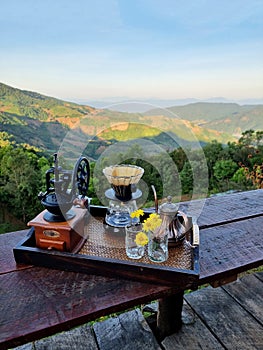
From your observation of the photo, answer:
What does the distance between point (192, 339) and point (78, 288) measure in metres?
0.69

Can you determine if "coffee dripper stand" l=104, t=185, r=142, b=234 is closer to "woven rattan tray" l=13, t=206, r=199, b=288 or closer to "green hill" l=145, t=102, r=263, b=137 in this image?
"woven rattan tray" l=13, t=206, r=199, b=288

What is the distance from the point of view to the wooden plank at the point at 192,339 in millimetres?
1088

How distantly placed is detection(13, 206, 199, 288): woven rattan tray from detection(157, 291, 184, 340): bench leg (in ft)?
1.19

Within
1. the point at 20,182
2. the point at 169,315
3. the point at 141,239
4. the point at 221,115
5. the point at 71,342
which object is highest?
the point at 221,115

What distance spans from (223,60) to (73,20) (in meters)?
1.28

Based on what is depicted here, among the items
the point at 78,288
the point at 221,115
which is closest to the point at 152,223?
the point at 78,288

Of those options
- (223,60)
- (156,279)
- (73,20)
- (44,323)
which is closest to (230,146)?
(223,60)

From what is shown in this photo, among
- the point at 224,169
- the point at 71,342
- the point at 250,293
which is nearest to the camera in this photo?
the point at 71,342

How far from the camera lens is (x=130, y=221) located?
2.96 feet

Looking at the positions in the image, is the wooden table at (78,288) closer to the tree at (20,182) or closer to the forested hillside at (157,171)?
the forested hillside at (157,171)

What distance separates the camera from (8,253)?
855 millimetres

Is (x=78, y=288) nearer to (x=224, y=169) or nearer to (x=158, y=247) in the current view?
(x=158, y=247)

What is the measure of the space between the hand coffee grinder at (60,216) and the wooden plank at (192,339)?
64 centimetres

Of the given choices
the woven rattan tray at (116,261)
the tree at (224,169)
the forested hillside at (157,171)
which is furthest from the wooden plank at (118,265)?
the tree at (224,169)
